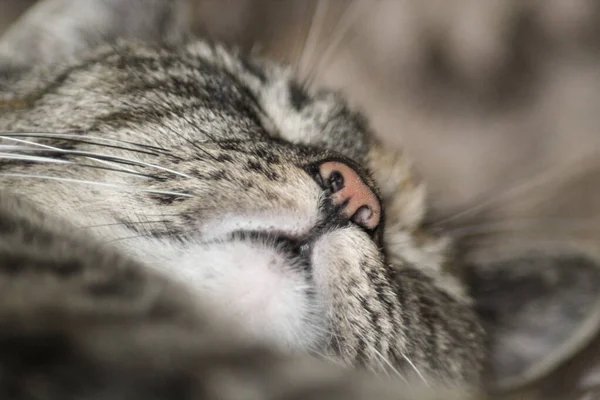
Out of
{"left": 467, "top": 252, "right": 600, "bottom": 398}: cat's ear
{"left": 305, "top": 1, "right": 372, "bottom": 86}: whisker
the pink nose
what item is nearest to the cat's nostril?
the pink nose

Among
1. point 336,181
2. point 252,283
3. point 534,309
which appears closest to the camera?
point 252,283

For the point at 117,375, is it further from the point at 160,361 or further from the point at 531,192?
Answer: the point at 531,192

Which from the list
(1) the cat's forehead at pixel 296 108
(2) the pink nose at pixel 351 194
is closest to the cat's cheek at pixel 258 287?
(2) the pink nose at pixel 351 194

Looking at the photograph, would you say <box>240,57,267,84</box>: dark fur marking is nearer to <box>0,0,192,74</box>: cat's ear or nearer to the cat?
Answer: the cat

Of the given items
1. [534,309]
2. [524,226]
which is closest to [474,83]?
[524,226]

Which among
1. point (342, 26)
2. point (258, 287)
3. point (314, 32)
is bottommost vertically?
point (258, 287)

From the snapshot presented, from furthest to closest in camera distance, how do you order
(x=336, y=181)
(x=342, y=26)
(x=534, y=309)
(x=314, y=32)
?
(x=342, y=26) < (x=314, y=32) < (x=534, y=309) < (x=336, y=181)

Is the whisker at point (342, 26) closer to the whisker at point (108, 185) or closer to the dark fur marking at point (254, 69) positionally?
the dark fur marking at point (254, 69)

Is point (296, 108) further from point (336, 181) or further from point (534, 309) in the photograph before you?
point (534, 309)

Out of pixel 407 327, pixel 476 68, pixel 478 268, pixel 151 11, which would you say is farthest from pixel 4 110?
pixel 476 68
